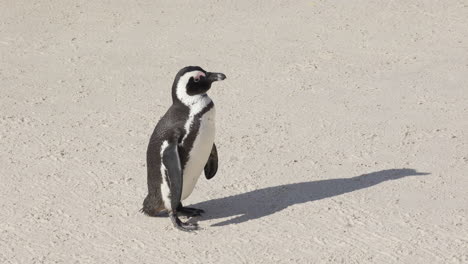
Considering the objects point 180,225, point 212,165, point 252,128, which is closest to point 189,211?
point 180,225

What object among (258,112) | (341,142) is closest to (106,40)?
(258,112)

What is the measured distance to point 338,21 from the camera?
7.27 metres

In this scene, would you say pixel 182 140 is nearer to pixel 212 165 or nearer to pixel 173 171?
pixel 173 171

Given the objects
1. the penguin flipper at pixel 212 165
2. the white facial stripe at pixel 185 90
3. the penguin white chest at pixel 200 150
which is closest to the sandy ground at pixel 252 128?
the penguin flipper at pixel 212 165

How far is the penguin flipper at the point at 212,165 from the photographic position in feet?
15.5

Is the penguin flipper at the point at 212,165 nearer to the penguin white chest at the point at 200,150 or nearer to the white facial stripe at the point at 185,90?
the penguin white chest at the point at 200,150

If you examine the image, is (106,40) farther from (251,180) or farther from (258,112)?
(251,180)

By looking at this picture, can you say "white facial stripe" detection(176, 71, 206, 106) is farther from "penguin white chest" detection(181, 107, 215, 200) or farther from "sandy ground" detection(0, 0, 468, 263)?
"sandy ground" detection(0, 0, 468, 263)

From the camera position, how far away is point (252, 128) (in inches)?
223

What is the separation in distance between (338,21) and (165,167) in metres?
3.26

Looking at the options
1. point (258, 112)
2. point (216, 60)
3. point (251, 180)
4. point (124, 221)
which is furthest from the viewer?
point (216, 60)

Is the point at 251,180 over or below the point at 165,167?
below

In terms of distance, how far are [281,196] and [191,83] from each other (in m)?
0.84

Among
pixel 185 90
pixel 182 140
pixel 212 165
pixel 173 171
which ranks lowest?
pixel 212 165
